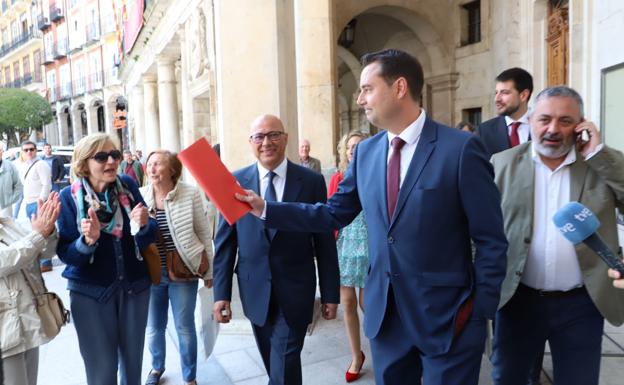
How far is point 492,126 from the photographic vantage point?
3.91 m

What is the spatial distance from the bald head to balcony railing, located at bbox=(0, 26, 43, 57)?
6547cm

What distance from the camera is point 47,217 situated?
2.78 metres

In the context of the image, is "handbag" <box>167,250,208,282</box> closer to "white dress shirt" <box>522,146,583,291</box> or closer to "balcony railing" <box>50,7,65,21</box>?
"white dress shirt" <box>522,146,583,291</box>

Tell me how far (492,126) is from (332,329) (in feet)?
8.05

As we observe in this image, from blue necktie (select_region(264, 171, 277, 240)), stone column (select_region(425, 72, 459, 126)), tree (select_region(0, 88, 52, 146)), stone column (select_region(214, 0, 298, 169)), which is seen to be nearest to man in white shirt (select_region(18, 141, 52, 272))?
stone column (select_region(214, 0, 298, 169))

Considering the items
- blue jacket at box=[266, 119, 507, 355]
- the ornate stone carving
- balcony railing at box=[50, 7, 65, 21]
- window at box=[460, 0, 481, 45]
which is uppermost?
balcony railing at box=[50, 7, 65, 21]

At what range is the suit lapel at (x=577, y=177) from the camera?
248 centimetres

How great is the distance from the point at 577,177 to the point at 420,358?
3.84 ft

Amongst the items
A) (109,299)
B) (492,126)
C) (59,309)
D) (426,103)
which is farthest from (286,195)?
(426,103)

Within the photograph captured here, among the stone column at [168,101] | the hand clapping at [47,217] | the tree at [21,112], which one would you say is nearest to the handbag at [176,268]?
the hand clapping at [47,217]

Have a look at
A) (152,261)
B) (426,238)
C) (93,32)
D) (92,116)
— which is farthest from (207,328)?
(93,32)

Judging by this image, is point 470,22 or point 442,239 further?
point 470,22

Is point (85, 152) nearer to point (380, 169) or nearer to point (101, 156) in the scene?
point (101, 156)

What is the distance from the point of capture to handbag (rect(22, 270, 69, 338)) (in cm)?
284
